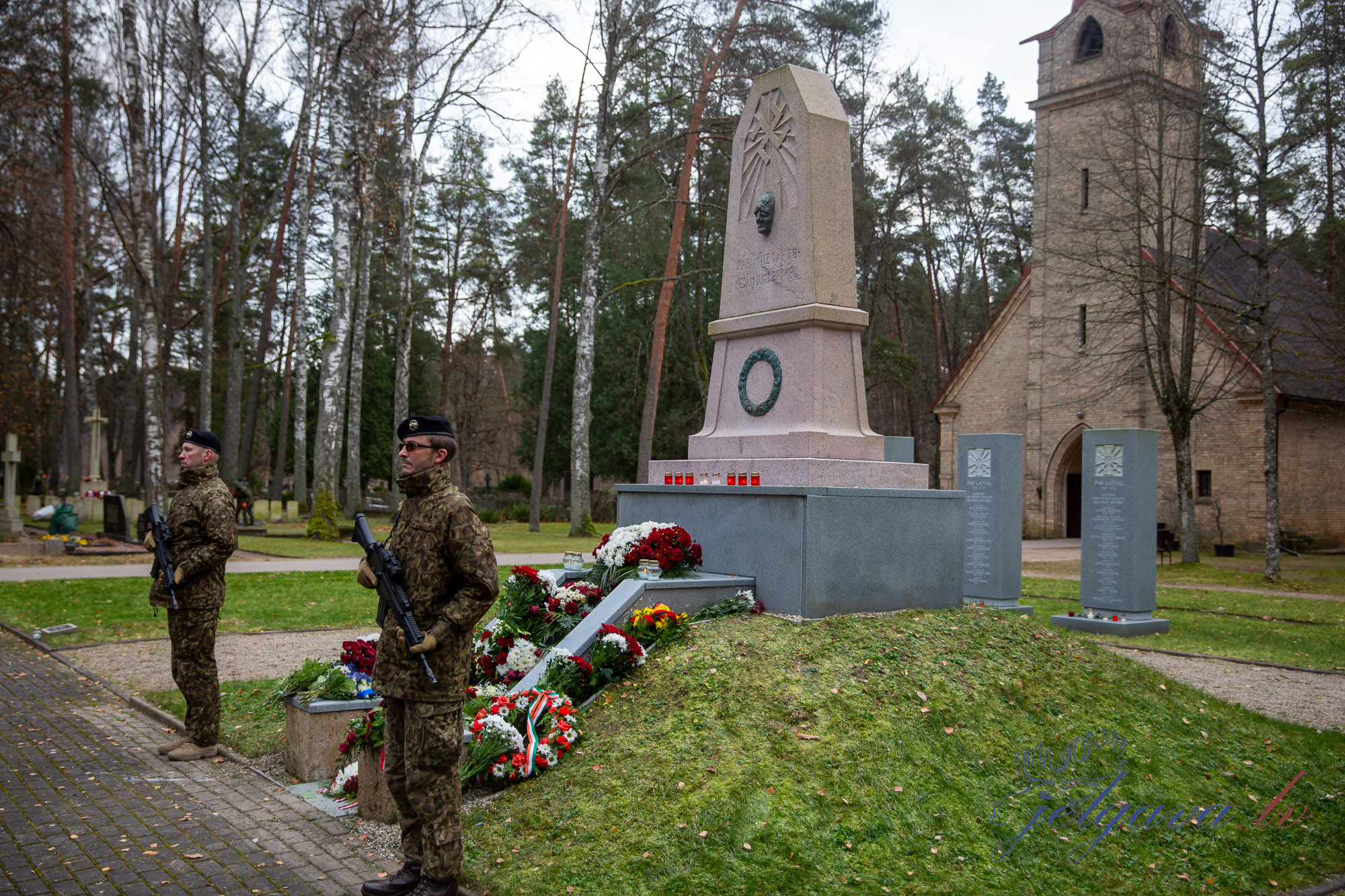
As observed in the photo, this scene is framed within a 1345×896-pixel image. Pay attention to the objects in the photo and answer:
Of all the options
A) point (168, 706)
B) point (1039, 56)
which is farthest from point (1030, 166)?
point (168, 706)

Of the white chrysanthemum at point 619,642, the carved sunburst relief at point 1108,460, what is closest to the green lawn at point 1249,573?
the carved sunburst relief at point 1108,460

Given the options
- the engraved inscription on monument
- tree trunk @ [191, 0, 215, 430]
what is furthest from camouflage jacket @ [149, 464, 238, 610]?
tree trunk @ [191, 0, 215, 430]

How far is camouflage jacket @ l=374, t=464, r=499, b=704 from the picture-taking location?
13.6ft

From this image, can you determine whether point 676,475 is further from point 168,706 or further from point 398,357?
point 398,357

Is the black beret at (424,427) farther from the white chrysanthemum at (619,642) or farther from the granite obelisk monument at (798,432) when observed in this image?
the granite obelisk monument at (798,432)

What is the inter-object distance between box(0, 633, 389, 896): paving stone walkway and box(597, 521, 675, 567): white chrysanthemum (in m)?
2.78

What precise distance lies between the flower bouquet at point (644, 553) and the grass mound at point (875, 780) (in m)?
0.66

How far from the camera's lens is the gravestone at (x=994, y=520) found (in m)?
12.9

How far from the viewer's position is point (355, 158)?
72.4ft

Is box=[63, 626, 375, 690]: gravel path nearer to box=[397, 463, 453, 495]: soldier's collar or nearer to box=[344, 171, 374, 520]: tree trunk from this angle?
box=[397, 463, 453, 495]: soldier's collar

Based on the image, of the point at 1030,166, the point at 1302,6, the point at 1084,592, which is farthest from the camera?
the point at 1030,166

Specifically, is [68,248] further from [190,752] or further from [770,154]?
[190,752]

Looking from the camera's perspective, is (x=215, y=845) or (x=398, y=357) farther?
(x=398, y=357)

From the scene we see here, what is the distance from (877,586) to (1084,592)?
701cm
